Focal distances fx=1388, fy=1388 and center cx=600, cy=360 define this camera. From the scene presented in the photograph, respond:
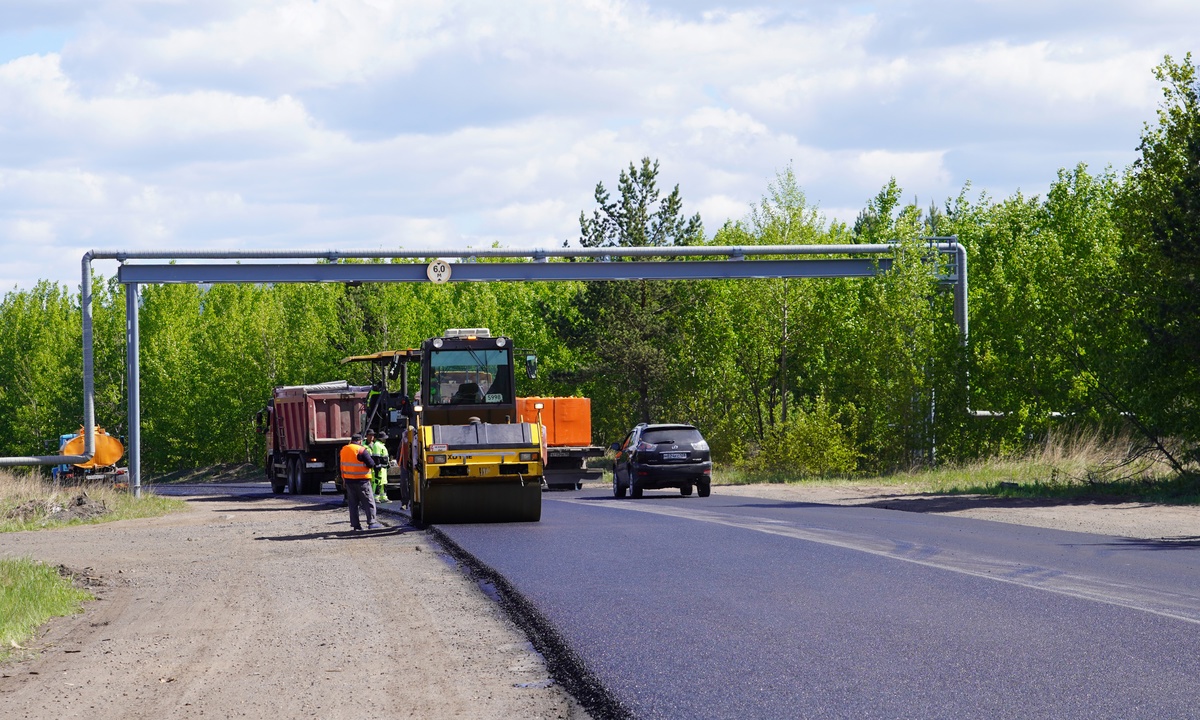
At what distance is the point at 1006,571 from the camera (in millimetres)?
14227

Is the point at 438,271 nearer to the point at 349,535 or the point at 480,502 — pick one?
the point at 480,502

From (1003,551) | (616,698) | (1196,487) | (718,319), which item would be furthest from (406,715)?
(718,319)

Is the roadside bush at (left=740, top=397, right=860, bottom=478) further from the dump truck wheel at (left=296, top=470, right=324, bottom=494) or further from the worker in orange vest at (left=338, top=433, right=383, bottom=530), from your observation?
the worker in orange vest at (left=338, top=433, right=383, bottom=530)

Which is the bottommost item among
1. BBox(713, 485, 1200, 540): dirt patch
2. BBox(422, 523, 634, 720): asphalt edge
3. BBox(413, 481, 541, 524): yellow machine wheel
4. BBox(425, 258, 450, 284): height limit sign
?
BBox(713, 485, 1200, 540): dirt patch

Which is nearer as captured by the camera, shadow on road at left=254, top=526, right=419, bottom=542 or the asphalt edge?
the asphalt edge

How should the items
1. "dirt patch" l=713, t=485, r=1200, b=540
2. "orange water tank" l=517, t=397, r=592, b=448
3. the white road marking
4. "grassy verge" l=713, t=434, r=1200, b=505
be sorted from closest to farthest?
1. the white road marking
2. "dirt patch" l=713, t=485, r=1200, b=540
3. "grassy verge" l=713, t=434, r=1200, b=505
4. "orange water tank" l=517, t=397, r=592, b=448

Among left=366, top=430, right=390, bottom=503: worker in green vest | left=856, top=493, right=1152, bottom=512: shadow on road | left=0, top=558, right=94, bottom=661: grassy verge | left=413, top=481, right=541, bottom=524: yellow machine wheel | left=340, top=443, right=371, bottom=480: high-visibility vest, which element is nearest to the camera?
left=0, top=558, right=94, bottom=661: grassy verge

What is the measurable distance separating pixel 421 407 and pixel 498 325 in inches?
1926

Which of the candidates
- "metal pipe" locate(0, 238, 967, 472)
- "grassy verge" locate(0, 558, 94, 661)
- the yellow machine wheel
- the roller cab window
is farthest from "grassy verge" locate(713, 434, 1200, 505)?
"grassy verge" locate(0, 558, 94, 661)

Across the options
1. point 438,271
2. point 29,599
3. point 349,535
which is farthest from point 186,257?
point 29,599

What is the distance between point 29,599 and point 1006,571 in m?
9.77

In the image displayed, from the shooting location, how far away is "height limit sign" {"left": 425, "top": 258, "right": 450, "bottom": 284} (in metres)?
34.7

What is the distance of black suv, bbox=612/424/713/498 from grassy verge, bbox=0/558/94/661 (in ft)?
52.3

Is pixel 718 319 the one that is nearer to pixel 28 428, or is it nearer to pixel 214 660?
pixel 214 660
